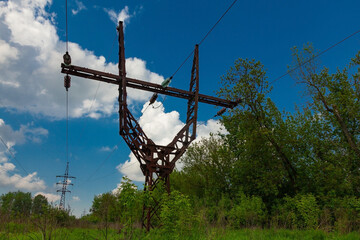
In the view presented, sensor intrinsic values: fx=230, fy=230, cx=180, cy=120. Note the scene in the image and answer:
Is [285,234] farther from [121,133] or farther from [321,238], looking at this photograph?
[121,133]

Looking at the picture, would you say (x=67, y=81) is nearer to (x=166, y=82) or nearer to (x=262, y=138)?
(x=166, y=82)

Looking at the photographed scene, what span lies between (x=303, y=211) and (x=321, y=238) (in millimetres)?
5359

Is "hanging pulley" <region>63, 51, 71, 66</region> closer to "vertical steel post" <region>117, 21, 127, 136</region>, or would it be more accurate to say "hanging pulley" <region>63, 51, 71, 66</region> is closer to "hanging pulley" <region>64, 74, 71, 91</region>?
"hanging pulley" <region>64, 74, 71, 91</region>

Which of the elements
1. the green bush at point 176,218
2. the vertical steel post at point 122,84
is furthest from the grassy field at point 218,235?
the vertical steel post at point 122,84

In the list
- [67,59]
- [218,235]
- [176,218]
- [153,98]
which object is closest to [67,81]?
[67,59]

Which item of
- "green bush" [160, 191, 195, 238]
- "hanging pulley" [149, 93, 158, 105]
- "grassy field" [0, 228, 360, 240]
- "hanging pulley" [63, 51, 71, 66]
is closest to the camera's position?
"grassy field" [0, 228, 360, 240]

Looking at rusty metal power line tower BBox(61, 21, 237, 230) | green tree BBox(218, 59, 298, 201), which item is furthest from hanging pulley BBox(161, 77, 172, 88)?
green tree BBox(218, 59, 298, 201)

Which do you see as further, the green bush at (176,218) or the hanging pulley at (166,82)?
the hanging pulley at (166,82)

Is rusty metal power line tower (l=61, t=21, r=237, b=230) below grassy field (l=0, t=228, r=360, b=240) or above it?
above

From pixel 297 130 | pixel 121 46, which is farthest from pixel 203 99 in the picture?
pixel 297 130

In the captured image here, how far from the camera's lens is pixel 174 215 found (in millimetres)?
8602

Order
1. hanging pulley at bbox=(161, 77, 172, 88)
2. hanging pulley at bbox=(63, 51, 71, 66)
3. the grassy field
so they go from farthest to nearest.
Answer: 1. hanging pulley at bbox=(161, 77, 172, 88)
2. hanging pulley at bbox=(63, 51, 71, 66)
3. the grassy field

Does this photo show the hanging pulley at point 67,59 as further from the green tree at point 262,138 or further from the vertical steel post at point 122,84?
the green tree at point 262,138

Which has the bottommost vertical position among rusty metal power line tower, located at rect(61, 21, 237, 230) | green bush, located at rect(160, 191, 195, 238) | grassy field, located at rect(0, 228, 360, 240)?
grassy field, located at rect(0, 228, 360, 240)
